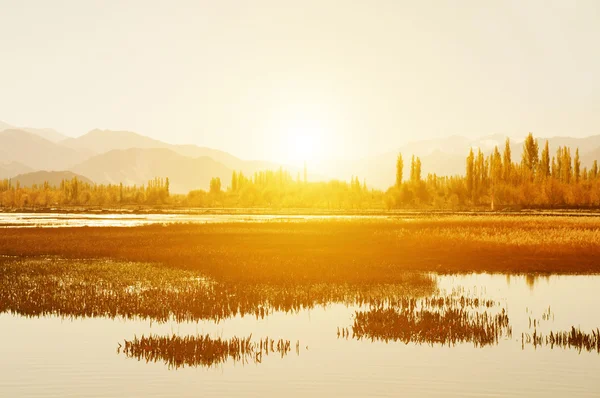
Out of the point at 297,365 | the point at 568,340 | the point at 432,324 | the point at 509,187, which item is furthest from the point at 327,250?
the point at 509,187

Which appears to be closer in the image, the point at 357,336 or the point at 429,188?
the point at 357,336

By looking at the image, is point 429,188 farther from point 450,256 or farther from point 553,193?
point 450,256

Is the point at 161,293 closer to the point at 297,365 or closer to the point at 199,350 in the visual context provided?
the point at 199,350

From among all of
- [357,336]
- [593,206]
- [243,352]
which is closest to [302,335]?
[357,336]

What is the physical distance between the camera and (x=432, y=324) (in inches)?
835

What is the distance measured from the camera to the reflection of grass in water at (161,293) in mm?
24141

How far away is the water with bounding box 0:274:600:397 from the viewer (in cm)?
1480

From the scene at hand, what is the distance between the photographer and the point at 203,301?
25.5 metres

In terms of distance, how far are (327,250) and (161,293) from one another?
23.2 m

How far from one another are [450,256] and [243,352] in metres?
30.5

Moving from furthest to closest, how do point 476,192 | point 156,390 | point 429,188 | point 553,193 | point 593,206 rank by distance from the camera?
point 429,188 → point 476,192 → point 553,193 → point 593,206 → point 156,390

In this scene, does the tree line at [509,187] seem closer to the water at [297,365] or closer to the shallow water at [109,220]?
the shallow water at [109,220]

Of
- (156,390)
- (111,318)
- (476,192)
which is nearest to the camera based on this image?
(156,390)

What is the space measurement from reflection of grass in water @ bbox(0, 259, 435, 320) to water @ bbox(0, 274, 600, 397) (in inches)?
52.8
